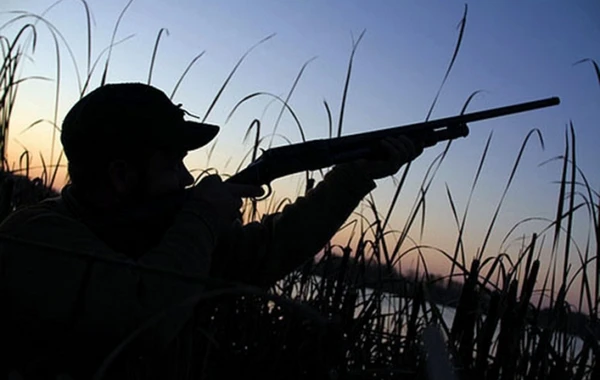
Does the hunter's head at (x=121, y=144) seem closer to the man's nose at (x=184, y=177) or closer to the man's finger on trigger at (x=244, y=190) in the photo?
the man's nose at (x=184, y=177)

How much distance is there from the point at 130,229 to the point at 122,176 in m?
0.27

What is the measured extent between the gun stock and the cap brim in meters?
0.18

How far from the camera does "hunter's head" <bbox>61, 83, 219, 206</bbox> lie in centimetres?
217

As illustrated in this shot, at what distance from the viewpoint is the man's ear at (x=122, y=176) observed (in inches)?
86.2

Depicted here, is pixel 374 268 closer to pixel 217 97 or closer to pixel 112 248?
pixel 217 97

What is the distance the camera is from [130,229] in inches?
79.2

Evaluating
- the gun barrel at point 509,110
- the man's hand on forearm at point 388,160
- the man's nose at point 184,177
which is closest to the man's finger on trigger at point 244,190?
the man's nose at point 184,177

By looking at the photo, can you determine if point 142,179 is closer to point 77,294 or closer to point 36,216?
point 36,216

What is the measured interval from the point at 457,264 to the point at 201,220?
115 centimetres

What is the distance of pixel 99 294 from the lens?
1.75 metres

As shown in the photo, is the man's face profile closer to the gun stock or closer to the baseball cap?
the baseball cap

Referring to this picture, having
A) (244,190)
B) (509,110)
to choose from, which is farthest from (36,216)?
(509,110)

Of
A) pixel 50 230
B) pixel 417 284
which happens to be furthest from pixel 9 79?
pixel 417 284

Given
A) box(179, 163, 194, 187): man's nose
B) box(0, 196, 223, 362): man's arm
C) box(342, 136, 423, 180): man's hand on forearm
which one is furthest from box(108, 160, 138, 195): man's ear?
box(342, 136, 423, 180): man's hand on forearm
